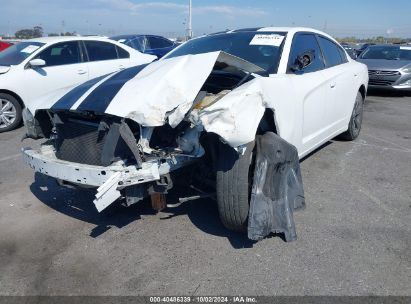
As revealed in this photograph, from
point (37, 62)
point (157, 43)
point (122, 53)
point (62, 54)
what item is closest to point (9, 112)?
point (37, 62)

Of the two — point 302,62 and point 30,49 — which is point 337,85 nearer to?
point 302,62

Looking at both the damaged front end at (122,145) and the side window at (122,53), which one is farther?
the side window at (122,53)

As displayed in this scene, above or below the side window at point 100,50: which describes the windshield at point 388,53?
below

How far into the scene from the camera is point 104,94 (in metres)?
2.85

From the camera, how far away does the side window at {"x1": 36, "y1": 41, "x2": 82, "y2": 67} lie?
22.9 feet

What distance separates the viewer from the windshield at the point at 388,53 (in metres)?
11.2

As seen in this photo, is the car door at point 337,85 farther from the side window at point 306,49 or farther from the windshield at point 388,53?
the windshield at point 388,53

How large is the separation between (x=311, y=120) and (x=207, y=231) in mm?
1560

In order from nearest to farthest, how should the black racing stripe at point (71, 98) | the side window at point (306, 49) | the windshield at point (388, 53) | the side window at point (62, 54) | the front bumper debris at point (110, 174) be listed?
1. the front bumper debris at point (110, 174)
2. the black racing stripe at point (71, 98)
3. the side window at point (306, 49)
4. the side window at point (62, 54)
5. the windshield at point (388, 53)

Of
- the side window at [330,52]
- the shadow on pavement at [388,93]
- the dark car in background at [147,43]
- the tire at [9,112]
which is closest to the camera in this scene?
the side window at [330,52]

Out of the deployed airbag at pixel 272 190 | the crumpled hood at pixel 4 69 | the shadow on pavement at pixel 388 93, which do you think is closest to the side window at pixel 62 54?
the crumpled hood at pixel 4 69

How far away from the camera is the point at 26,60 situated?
6.73 meters

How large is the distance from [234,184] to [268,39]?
5.89ft

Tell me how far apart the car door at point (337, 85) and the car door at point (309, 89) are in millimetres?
167
